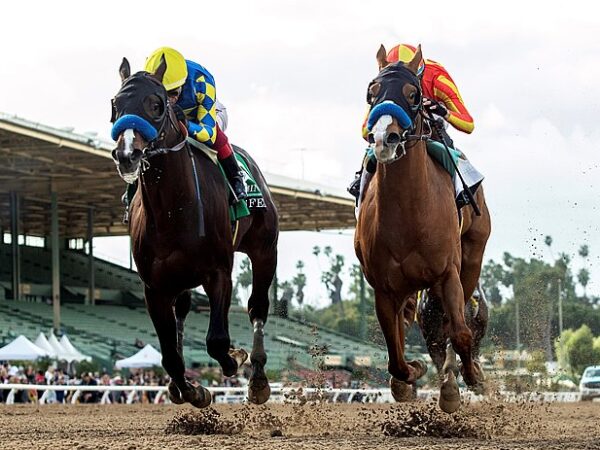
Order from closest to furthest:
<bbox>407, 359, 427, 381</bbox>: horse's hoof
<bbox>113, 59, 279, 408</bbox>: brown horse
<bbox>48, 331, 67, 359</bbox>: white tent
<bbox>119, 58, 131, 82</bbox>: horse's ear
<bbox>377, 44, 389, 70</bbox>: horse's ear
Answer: <bbox>113, 59, 279, 408</bbox>: brown horse, <bbox>377, 44, 389, 70</bbox>: horse's ear, <bbox>119, 58, 131, 82</bbox>: horse's ear, <bbox>407, 359, 427, 381</bbox>: horse's hoof, <bbox>48, 331, 67, 359</bbox>: white tent

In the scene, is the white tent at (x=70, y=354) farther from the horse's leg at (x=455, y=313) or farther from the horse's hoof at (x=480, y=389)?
the horse's leg at (x=455, y=313)

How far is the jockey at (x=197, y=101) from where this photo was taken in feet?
28.0

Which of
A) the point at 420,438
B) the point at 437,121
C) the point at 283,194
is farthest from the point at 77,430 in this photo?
the point at 283,194

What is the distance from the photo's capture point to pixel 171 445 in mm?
7445

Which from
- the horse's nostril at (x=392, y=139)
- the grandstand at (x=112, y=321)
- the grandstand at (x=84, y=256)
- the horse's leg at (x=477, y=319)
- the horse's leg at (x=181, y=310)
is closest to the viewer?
the horse's nostril at (x=392, y=139)

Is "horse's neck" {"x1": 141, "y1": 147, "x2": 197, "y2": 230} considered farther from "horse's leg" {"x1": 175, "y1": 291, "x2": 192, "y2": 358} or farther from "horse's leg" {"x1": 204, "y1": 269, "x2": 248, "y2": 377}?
"horse's leg" {"x1": 175, "y1": 291, "x2": 192, "y2": 358}

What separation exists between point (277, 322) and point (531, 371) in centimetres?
2663

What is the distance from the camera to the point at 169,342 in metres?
8.61

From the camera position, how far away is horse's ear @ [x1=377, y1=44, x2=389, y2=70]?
8.07 metres

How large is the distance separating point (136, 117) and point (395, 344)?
2.44 meters

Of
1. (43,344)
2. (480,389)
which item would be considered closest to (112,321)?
(43,344)

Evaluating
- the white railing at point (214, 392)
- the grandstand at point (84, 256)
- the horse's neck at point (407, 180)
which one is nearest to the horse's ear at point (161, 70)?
the horse's neck at point (407, 180)

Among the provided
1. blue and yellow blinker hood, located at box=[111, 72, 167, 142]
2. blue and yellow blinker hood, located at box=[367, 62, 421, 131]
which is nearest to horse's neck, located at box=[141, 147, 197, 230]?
blue and yellow blinker hood, located at box=[111, 72, 167, 142]

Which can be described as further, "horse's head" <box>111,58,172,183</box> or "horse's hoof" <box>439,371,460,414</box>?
"horse's hoof" <box>439,371,460,414</box>
